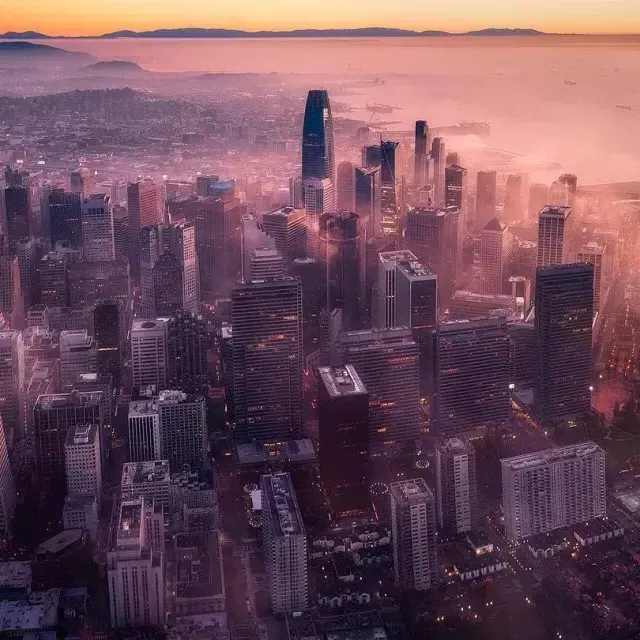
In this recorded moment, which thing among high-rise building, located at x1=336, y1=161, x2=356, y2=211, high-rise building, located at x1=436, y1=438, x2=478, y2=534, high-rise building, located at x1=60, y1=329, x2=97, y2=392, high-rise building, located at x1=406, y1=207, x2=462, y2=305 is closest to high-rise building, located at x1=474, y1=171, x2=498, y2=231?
high-rise building, located at x1=406, y1=207, x2=462, y2=305

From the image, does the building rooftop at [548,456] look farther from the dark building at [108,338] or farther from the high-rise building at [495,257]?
the dark building at [108,338]

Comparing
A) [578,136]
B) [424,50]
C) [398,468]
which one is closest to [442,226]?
[578,136]

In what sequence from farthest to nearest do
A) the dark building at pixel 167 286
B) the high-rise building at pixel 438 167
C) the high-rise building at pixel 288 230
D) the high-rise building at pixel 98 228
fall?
the high-rise building at pixel 438 167 → the high-rise building at pixel 98 228 → the high-rise building at pixel 288 230 → the dark building at pixel 167 286

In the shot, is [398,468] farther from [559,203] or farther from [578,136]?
[559,203]

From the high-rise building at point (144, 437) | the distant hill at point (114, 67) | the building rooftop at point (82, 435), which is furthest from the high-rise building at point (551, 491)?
the distant hill at point (114, 67)

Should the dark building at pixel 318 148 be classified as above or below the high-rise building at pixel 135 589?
above

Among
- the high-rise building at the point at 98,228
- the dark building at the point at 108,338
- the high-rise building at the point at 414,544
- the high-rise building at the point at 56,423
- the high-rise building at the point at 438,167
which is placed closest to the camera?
the high-rise building at the point at 414,544

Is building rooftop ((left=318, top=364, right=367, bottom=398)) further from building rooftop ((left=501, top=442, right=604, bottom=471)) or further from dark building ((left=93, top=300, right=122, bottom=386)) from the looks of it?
dark building ((left=93, top=300, right=122, bottom=386))
